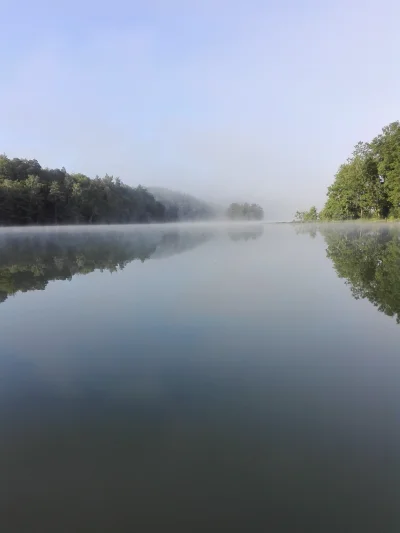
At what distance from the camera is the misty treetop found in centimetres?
6812

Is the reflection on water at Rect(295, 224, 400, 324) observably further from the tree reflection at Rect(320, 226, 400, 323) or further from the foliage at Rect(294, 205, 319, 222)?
the foliage at Rect(294, 205, 319, 222)

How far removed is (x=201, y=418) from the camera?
3531 millimetres

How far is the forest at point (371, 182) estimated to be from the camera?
46869mm

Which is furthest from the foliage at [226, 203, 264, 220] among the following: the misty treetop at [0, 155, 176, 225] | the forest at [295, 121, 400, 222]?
the forest at [295, 121, 400, 222]

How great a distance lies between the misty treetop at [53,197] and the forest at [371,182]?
52.0 metres

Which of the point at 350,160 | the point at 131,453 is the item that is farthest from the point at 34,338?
the point at 350,160

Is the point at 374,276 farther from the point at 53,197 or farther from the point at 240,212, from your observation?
the point at 240,212

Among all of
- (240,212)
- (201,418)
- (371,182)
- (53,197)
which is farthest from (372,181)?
(240,212)

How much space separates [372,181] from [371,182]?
1.31 feet

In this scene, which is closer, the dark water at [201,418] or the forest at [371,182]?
the dark water at [201,418]

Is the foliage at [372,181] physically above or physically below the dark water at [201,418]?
above

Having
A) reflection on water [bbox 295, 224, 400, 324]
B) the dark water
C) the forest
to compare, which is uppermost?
the forest

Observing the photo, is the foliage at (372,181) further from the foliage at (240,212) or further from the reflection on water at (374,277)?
the foliage at (240,212)

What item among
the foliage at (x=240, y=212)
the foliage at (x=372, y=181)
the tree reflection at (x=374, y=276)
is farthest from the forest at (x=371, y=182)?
the foliage at (x=240, y=212)
